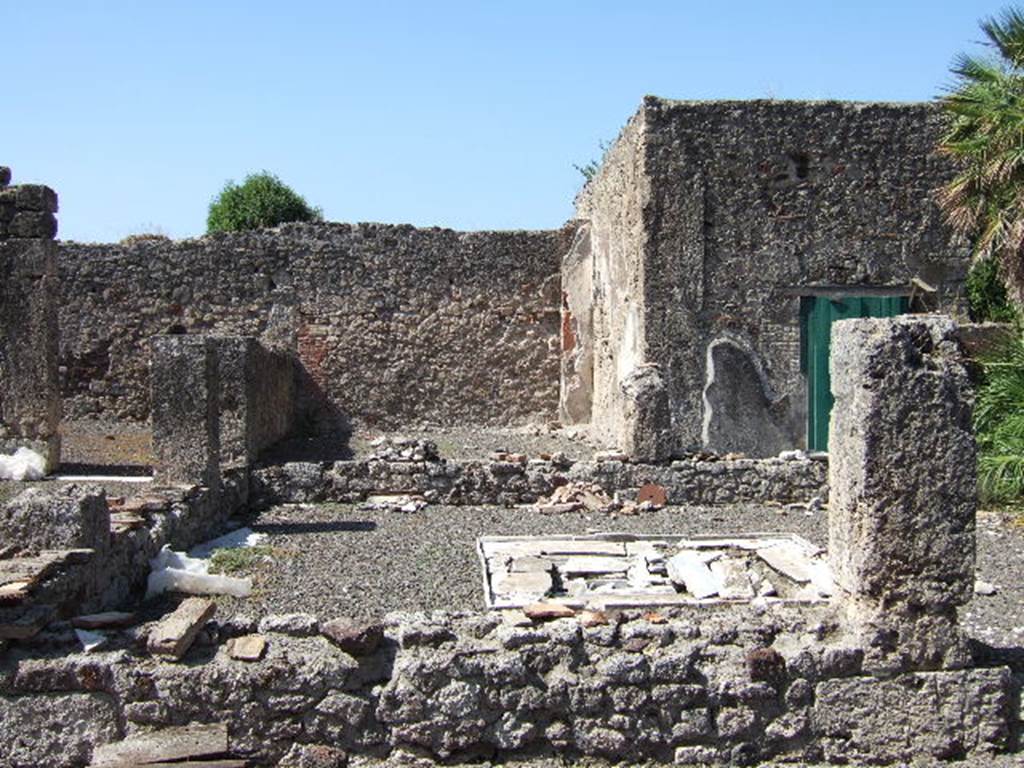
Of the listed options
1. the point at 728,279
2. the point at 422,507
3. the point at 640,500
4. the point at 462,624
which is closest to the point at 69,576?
the point at 462,624

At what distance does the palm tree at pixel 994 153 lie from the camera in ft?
37.5

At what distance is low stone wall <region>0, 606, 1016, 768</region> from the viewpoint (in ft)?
15.8

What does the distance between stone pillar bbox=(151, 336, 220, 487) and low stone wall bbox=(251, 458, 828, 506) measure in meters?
Result: 1.23

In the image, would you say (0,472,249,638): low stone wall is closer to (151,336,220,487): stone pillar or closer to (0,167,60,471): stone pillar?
(151,336,220,487): stone pillar

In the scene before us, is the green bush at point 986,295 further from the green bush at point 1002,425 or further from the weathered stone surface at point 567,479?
the weathered stone surface at point 567,479

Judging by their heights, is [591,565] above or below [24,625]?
below

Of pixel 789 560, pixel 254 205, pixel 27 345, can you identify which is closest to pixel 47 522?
pixel 789 560

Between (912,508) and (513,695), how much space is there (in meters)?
2.00

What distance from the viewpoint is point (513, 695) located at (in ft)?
16.4

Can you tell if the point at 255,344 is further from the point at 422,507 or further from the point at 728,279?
the point at 728,279

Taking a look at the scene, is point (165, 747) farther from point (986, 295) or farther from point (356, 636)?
point (986, 295)

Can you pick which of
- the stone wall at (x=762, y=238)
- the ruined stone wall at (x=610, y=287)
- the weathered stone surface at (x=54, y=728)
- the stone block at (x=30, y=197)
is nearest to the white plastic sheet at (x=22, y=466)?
the stone block at (x=30, y=197)

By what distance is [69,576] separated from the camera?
562 cm

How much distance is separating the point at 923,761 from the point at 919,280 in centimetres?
990
